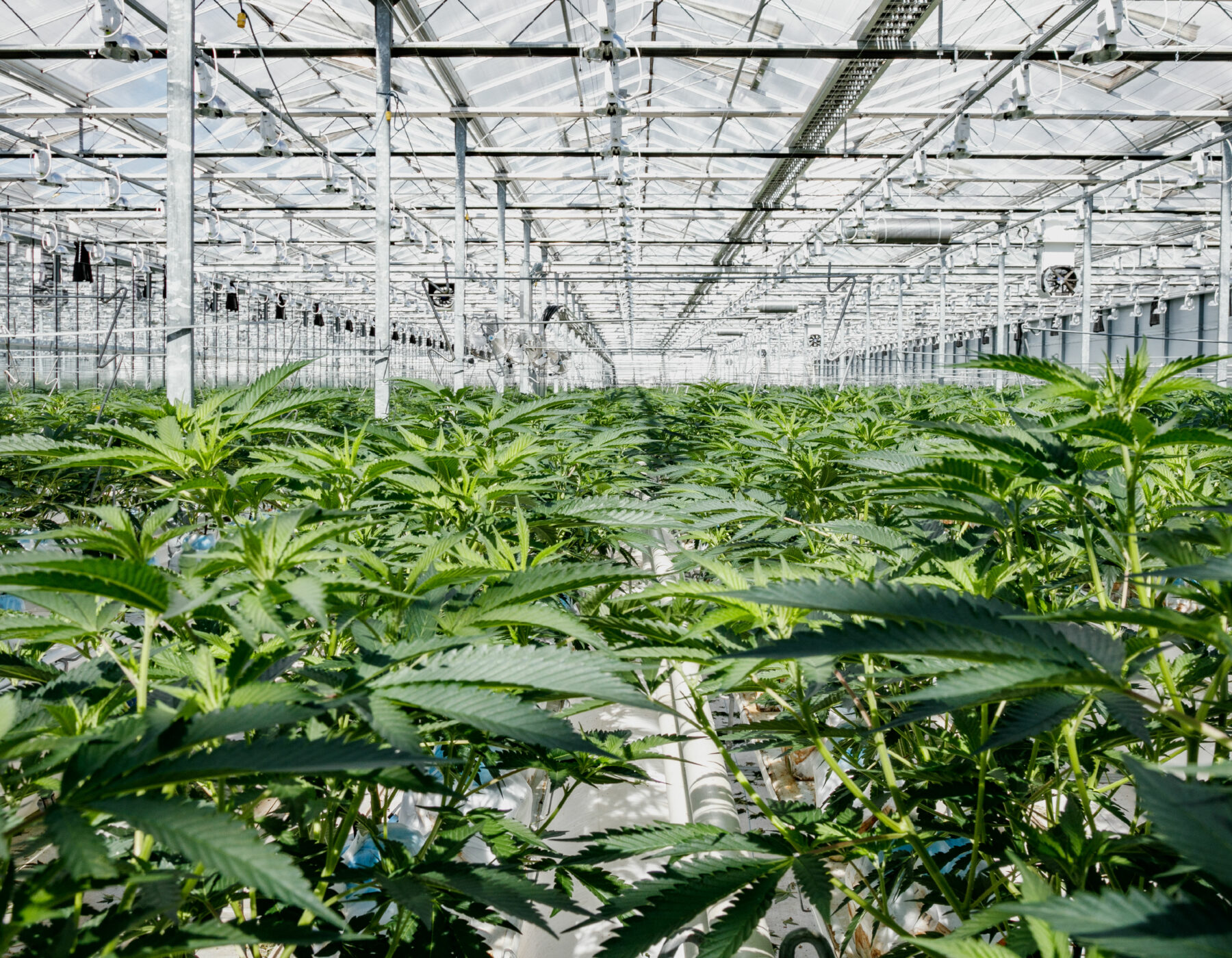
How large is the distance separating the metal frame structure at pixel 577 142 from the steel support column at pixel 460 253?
5cm

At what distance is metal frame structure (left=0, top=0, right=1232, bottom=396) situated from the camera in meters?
7.71

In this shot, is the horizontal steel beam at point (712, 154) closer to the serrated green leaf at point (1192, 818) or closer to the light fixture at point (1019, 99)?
the light fixture at point (1019, 99)

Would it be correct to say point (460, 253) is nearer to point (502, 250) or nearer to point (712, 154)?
point (502, 250)

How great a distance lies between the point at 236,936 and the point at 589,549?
1880 millimetres

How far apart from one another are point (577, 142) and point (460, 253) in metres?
4.14

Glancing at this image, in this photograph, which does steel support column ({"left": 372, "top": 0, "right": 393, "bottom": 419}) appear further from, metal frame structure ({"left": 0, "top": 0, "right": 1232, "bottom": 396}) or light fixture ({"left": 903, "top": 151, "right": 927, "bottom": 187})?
light fixture ({"left": 903, "top": 151, "right": 927, "bottom": 187})

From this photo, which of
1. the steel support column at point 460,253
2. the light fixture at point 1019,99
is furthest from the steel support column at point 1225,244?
the steel support column at point 460,253

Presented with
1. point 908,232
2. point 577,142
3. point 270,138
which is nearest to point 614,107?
point 270,138

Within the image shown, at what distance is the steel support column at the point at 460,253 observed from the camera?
10992 mm

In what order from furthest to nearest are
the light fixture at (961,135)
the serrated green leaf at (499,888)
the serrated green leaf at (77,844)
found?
1. the light fixture at (961,135)
2. the serrated green leaf at (499,888)
3. the serrated green leaf at (77,844)

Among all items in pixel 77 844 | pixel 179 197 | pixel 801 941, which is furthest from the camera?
pixel 179 197

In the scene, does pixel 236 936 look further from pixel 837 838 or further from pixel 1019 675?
pixel 837 838

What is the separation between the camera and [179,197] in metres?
3.53

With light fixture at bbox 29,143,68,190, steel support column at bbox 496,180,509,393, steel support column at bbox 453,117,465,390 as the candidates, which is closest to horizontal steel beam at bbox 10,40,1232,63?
light fixture at bbox 29,143,68,190
